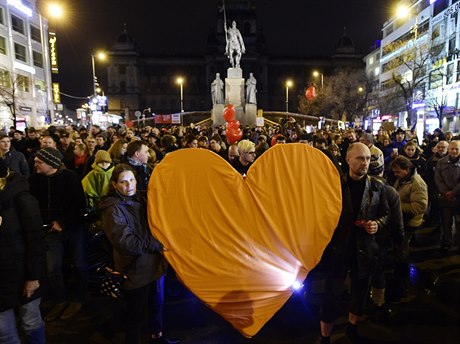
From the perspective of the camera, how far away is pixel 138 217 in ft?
11.8

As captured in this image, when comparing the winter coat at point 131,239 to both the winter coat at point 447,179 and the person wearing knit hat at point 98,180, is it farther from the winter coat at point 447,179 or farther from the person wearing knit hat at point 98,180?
the winter coat at point 447,179

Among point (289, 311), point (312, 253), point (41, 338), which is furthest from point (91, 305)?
point (312, 253)

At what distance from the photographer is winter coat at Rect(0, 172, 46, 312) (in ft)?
10.0

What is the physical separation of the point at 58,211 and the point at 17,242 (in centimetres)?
149

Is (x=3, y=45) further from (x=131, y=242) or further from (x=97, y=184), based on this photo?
(x=131, y=242)

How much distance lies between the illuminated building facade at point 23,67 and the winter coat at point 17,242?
37345 mm

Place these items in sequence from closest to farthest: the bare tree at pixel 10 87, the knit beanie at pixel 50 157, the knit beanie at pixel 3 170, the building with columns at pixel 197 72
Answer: the knit beanie at pixel 3 170 → the knit beanie at pixel 50 157 → the bare tree at pixel 10 87 → the building with columns at pixel 197 72

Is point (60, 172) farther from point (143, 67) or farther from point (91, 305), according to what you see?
point (143, 67)

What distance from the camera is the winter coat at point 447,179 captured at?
258 inches

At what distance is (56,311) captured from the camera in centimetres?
492

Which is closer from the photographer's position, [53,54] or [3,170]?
[3,170]

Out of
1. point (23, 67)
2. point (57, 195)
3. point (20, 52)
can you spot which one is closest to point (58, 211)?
point (57, 195)

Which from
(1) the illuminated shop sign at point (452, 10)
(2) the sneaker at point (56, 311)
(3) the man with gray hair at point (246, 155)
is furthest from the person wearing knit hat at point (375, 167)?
(1) the illuminated shop sign at point (452, 10)

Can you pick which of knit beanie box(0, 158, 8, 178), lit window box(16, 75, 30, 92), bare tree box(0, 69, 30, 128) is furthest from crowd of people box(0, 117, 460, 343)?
lit window box(16, 75, 30, 92)
